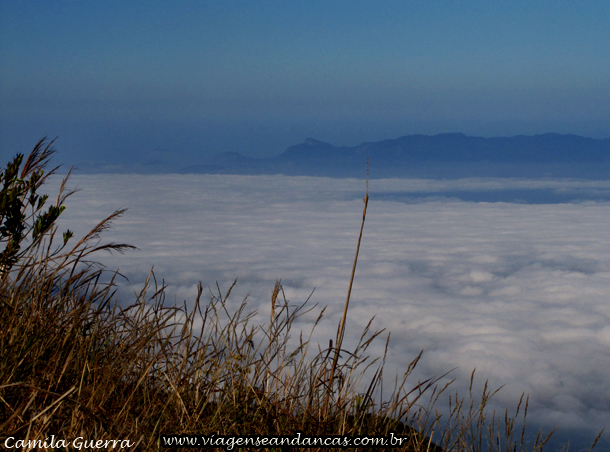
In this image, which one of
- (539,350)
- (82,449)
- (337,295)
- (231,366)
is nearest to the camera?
(82,449)

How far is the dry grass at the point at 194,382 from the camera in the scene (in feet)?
6.79

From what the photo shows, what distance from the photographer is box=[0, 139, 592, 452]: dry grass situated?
2.07m

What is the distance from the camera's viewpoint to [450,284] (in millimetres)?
131125

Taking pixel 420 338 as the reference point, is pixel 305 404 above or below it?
above

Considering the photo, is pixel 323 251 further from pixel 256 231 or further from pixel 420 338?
pixel 420 338

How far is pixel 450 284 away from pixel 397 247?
2250cm

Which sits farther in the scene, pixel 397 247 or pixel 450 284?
pixel 397 247

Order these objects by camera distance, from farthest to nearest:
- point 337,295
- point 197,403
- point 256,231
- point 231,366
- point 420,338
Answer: point 256,231, point 420,338, point 337,295, point 231,366, point 197,403

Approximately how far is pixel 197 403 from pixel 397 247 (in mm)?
149208

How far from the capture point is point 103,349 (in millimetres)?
2762

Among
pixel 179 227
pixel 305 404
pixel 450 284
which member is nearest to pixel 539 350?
pixel 450 284

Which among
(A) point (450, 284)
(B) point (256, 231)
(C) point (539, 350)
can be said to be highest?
(B) point (256, 231)

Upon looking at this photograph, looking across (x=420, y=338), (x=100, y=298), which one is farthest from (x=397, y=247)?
(x=100, y=298)

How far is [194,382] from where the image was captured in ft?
8.05
